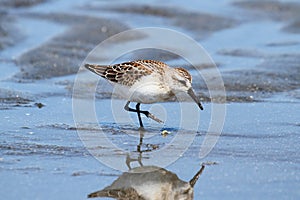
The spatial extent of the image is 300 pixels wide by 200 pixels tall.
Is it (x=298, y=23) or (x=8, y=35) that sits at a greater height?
(x=298, y=23)

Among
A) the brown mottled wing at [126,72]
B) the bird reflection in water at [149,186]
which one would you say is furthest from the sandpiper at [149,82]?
the bird reflection in water at [149,186]

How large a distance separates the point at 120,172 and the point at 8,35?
8.04 meters

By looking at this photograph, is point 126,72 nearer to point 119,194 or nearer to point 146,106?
point 146,106

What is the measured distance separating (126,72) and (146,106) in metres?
1.36

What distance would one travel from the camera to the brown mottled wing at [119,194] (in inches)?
243

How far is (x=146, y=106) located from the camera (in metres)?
9.71

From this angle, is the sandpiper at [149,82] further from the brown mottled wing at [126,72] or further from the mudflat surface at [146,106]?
the mudflat surface at [146,106]

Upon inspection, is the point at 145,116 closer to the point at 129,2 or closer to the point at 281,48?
the point at 281,48

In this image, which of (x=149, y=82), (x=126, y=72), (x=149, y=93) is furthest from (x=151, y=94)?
(x=126, y=72)

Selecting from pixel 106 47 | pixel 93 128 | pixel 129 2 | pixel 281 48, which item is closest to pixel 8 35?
pixel 106 47

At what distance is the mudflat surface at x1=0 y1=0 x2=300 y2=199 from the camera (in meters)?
6.68

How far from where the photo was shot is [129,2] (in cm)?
1734

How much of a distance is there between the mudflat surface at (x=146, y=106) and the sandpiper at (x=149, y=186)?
0.10 meters

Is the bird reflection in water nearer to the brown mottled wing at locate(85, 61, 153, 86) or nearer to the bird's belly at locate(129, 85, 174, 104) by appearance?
the bird's belly at locate(129, 85, 174, 104)
